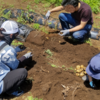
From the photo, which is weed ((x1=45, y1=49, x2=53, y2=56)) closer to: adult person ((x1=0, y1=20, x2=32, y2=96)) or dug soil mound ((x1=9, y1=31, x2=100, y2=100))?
dug soil mound ((x1=9, y1=31, x2=100, y2=100))

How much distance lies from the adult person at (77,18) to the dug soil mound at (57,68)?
0.33 metres

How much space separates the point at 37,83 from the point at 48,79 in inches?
9.4

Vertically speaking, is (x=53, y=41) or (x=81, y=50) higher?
(x=53, y=41)

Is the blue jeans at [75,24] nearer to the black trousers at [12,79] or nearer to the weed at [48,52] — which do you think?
the weed at [48,52]

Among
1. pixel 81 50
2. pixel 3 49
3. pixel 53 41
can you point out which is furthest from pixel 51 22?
pixel 3 49

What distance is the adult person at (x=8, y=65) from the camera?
1.89m

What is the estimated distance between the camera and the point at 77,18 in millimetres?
3229

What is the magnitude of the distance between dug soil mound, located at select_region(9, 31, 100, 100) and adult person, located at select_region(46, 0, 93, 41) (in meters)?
0.33

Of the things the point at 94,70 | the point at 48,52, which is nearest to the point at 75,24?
the point at 48,52

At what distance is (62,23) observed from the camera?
11.9 ft

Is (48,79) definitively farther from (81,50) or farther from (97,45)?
(97,45)

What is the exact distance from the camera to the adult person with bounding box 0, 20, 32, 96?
189cm

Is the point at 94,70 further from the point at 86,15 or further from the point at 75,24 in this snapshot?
the point at 75,24

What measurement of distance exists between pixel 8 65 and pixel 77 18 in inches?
87.4
